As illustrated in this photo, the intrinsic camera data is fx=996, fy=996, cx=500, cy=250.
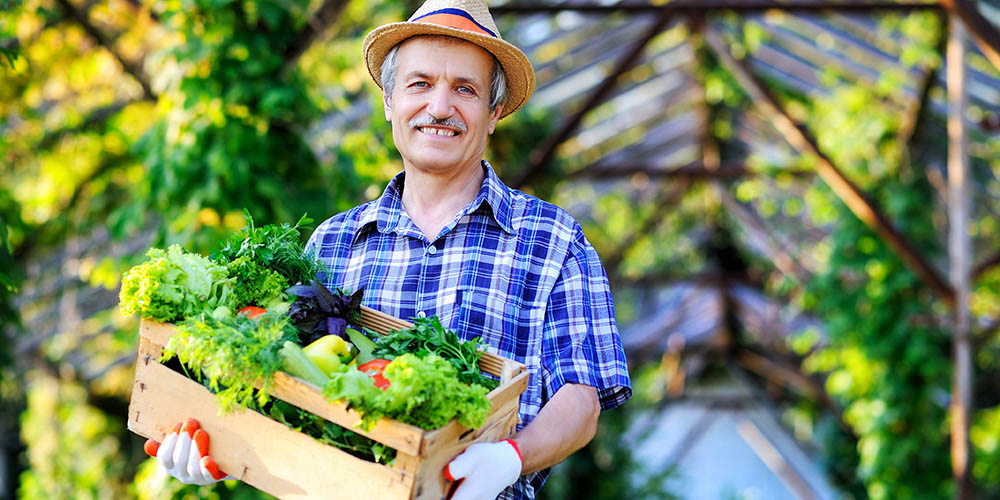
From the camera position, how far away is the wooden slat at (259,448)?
134cm

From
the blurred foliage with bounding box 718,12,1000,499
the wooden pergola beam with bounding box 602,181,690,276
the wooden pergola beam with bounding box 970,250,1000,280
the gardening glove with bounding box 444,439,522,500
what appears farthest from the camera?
the wooden pergola beam with bounding box 602,181,690,276

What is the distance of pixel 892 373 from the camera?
5.97 meters

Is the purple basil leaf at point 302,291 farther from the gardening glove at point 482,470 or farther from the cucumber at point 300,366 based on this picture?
the gardening glove at point 482,470

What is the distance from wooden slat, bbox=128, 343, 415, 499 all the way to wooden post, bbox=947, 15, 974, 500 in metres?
4.28

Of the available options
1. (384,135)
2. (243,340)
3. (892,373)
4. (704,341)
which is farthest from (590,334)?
(704,341)

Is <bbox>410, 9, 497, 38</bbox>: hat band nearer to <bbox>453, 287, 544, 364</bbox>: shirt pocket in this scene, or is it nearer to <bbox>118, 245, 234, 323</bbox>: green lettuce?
<bbox>453, 287, 544, 364</bbox>: shirt pocket

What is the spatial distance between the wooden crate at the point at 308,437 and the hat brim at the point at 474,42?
480 millimetres

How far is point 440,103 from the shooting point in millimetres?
1651

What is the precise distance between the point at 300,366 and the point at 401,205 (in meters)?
0.54

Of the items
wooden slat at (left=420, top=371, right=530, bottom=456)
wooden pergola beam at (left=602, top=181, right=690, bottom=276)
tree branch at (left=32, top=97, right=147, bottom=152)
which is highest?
wooden slat at (left=420, top=371, right=530, bottom=456)

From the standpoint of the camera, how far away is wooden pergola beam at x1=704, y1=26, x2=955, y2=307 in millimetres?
5156

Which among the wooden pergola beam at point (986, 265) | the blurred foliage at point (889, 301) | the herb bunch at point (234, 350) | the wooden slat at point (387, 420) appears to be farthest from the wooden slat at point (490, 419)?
the blurred foliage at point (889, 301)

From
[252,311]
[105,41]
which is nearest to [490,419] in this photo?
[252,311]

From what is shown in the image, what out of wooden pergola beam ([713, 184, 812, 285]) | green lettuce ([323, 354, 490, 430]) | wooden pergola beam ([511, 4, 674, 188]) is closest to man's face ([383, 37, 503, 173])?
green lettuce ([323, 354, 490, 430])
